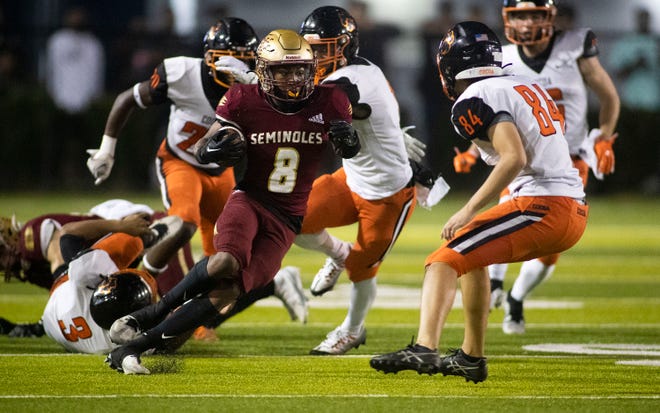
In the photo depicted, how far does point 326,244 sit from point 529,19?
192 cm

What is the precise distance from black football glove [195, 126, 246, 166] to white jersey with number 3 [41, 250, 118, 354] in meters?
1.06

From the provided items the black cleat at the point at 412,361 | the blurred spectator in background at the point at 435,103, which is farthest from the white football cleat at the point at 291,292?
the blurred spectator in background at the point at 435,103

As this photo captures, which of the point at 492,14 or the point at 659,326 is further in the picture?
the point at 492,14

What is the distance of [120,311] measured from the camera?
5688mm

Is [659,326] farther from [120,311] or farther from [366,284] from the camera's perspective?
[120,311]

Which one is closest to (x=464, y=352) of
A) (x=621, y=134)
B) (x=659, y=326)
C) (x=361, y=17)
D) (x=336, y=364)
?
(x=336, y=364)

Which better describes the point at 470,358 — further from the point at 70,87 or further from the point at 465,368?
the point at 70,87

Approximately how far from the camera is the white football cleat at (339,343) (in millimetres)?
6180

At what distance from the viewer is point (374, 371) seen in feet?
18.3

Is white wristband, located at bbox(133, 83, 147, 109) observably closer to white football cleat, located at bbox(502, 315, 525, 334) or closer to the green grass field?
the green grass field

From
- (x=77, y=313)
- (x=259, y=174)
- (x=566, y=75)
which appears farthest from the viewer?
(x=566, y=75)

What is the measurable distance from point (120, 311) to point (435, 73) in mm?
10388

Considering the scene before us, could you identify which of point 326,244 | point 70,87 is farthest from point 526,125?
point 70,87

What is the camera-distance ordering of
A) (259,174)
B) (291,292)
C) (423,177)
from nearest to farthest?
(259,174) < (423,177) < (291,292)
